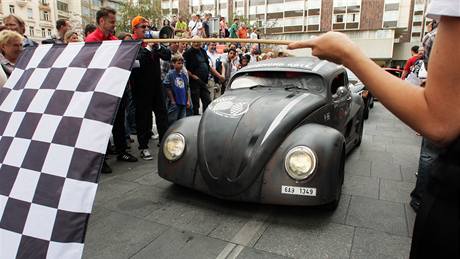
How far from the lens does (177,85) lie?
6.04 metres

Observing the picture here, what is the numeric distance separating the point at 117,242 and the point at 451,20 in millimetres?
2578

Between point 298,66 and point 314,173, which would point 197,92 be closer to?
point 298,66

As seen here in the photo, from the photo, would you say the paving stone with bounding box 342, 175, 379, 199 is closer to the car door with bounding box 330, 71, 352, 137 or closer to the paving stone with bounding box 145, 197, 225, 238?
the car door with bounding box 330, 71, 352, 137

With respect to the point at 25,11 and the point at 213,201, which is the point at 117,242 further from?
the point at 25,11

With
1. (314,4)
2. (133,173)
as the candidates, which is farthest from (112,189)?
(314,4)

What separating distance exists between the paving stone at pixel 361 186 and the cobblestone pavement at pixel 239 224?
11mm

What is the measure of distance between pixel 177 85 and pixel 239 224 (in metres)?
3.67

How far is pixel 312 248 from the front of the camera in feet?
8.31

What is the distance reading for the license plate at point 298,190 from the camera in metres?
2.86

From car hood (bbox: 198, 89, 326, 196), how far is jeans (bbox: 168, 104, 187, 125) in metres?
2.71

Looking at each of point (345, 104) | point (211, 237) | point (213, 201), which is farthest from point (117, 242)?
point (345, 104)

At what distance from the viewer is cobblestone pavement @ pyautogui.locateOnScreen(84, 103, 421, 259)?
8.19ft

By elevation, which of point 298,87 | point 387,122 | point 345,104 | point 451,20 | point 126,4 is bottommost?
point 387,122

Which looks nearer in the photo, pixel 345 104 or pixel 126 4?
pixel 345 104
